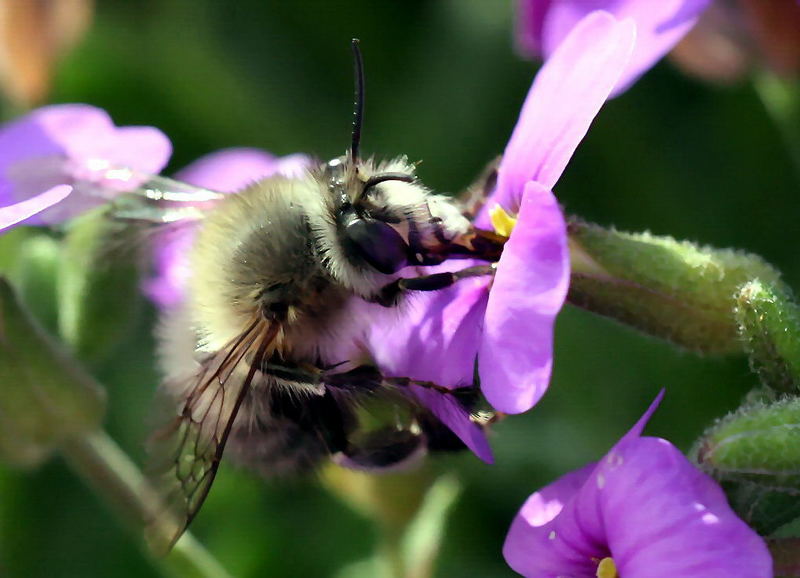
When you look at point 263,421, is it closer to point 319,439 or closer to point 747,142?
point 319,439

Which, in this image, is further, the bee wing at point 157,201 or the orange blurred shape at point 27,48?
the orange blurred shape at point 27,48

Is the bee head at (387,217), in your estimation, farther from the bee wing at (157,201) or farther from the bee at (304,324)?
the bee wing at (157,201)

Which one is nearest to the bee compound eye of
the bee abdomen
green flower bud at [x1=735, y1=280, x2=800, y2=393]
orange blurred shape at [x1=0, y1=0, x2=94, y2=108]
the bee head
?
the bee head

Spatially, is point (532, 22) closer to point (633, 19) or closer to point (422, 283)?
point (633, 19)

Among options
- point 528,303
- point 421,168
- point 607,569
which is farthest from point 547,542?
point 421,168

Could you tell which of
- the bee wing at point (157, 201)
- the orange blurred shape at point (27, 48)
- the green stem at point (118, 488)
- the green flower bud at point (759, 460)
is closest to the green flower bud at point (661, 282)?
the green flower bud at point (759, 460)

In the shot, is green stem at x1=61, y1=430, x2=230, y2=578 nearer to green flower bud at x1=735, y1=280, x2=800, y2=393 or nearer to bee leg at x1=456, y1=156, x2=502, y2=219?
bee leg at x1=456, y1=156, x2=502, y2=219

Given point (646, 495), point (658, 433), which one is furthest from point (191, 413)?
point (658, 433)

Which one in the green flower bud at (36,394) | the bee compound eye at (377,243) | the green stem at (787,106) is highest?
the green stem at (787,106)

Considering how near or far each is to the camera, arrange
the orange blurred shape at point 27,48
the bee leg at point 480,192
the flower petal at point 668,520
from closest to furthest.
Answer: the flower petal at point 668,520
the bee leg at point 480,192
the orange blurred shape at point 27,48
